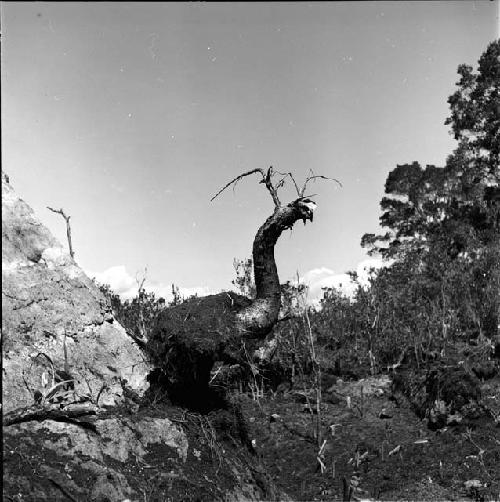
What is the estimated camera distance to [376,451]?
7.87 m

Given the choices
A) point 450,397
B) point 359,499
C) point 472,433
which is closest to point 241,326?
point 359,499

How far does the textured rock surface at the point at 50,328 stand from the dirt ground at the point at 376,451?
2.08 meters

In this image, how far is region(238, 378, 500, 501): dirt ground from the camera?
671 centimetres

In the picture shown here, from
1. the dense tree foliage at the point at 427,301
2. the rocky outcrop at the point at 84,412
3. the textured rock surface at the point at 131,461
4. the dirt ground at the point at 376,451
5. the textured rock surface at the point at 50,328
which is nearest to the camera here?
the textured rock surface at the point at 131,461

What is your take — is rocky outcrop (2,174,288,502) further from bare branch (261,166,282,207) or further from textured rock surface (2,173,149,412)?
bare branch (261,166,282,207)

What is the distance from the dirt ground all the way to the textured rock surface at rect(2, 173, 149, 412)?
6.82ft

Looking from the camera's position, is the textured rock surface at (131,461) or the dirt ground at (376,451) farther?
the dirt ground at (376,451)

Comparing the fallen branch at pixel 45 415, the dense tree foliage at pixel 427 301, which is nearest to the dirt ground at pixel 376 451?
the dense tree foliage at pixel 427 301

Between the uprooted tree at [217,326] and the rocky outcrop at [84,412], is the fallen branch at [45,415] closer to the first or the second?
the rocky outcrop at [84,412]

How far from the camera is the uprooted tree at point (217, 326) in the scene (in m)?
5.26

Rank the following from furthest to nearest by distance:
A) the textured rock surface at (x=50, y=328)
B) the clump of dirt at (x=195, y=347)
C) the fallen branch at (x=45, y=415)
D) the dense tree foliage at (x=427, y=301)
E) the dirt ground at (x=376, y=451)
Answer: the dense tree foliage at (x=427, y=301) < the dirt ground at (x=376, y=451) < the clump of dirt at (x=195, y=347) < the textured rock surface at (x=50, y=328) < the fallen branch at (x=45, y=415)

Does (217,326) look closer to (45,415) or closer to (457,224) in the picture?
(45,415)

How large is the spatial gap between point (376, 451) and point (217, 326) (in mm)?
3960

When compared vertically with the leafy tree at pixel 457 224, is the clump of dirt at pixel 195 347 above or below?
below
